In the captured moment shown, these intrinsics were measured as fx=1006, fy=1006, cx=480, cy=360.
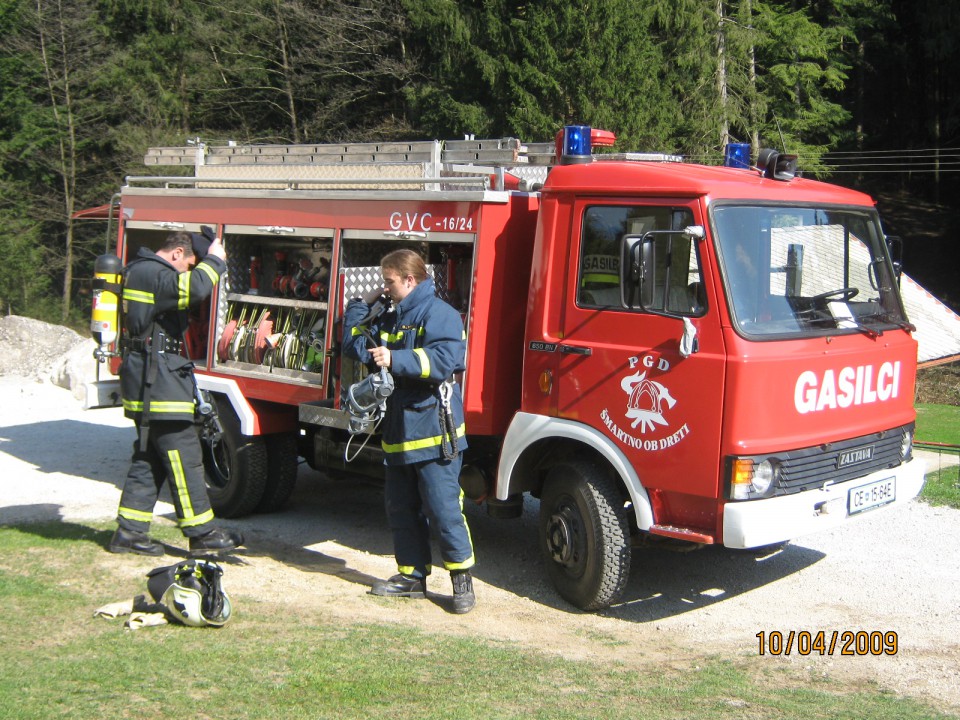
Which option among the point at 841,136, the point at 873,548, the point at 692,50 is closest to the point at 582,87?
the point at 692,50

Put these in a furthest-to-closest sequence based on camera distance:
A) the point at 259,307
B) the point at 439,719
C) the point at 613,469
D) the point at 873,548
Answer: the point at 259,307 → the point at 873,548 → the point at 613,469 → the point at 439,719

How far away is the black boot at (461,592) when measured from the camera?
218 inches

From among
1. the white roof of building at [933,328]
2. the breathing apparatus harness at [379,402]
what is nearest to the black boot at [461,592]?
the breathing apparatus harness at [379,402]

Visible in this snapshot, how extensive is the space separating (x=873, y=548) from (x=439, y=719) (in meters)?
3.92

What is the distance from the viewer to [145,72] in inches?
1134

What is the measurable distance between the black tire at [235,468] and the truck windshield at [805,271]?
3924 millimetres

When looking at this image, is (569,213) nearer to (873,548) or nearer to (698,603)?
(698,603)

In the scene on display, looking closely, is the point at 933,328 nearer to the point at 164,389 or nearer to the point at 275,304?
the point at 275,304

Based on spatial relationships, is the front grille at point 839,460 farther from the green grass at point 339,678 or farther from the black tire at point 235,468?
the black tire at point 235,468

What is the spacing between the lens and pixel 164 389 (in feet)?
19.7

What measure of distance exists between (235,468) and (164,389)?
155cm

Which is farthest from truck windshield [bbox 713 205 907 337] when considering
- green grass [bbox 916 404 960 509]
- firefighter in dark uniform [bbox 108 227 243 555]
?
firefighter in dark uniform [bbox 108 227 243 555]

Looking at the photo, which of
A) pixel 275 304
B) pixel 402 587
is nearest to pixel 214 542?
pixel 402 587

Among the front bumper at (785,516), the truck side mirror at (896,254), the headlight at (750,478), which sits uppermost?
the truck side mirror at (896,254)
